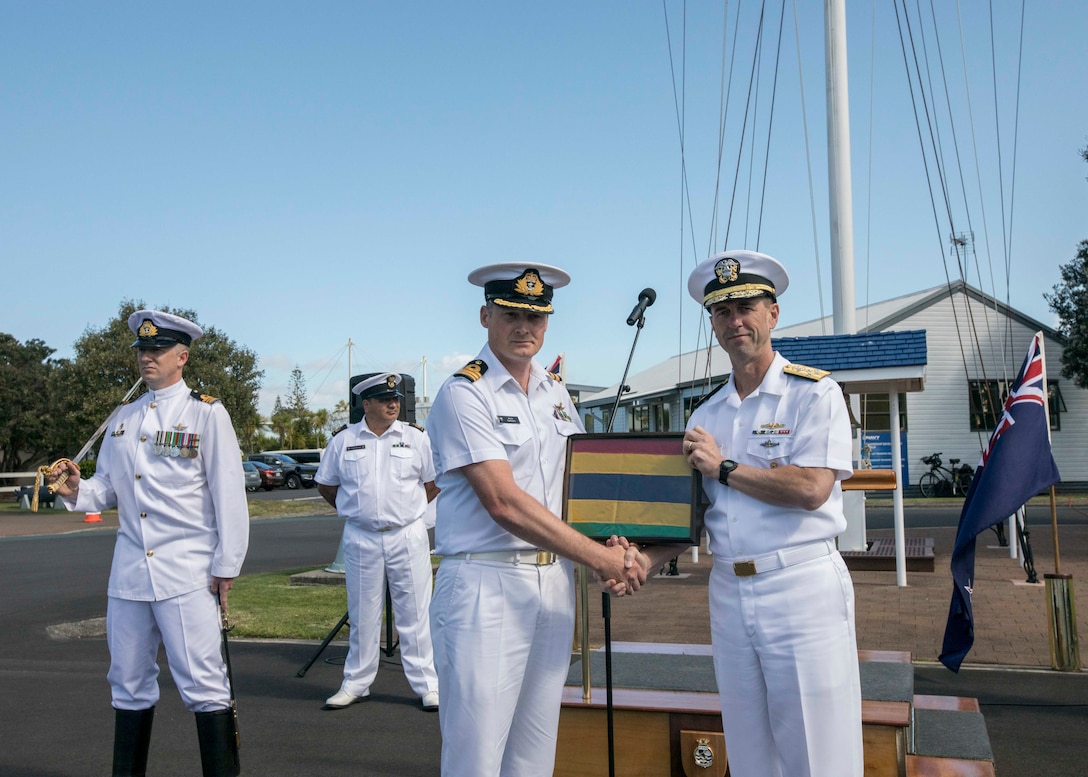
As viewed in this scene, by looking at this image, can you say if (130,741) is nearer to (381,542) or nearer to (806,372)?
(381,542)

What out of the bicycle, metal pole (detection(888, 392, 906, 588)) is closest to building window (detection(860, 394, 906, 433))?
the bicycle

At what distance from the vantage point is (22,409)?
46.3 m

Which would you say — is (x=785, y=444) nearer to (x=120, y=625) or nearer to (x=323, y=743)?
(x=120, y=625)

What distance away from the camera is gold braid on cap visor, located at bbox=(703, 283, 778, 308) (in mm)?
3256

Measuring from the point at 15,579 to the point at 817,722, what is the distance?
47.6 ft

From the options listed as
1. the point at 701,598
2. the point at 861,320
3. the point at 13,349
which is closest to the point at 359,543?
the point at 701,598

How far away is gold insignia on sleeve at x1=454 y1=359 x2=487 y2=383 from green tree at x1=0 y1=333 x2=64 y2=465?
4506cm

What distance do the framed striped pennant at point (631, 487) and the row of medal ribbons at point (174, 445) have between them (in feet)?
6.75

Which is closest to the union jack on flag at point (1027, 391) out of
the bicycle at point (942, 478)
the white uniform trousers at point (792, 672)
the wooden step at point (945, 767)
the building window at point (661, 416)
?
the wooden step at point (945, 767)

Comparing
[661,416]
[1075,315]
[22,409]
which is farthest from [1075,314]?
[22,409]

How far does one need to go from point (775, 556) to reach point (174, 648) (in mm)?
2764

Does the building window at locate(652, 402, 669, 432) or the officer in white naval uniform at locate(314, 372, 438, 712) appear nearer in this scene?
the officer in white naval uniform at locate(314, 372, 438, 712)

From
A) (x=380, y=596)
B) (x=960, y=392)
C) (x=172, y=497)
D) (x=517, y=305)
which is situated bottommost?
(x=380, y=596)

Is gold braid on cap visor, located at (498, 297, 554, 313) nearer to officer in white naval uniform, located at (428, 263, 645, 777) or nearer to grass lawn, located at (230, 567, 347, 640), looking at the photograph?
officer in white naval uniform, located at (428, 263, 645, 777)
